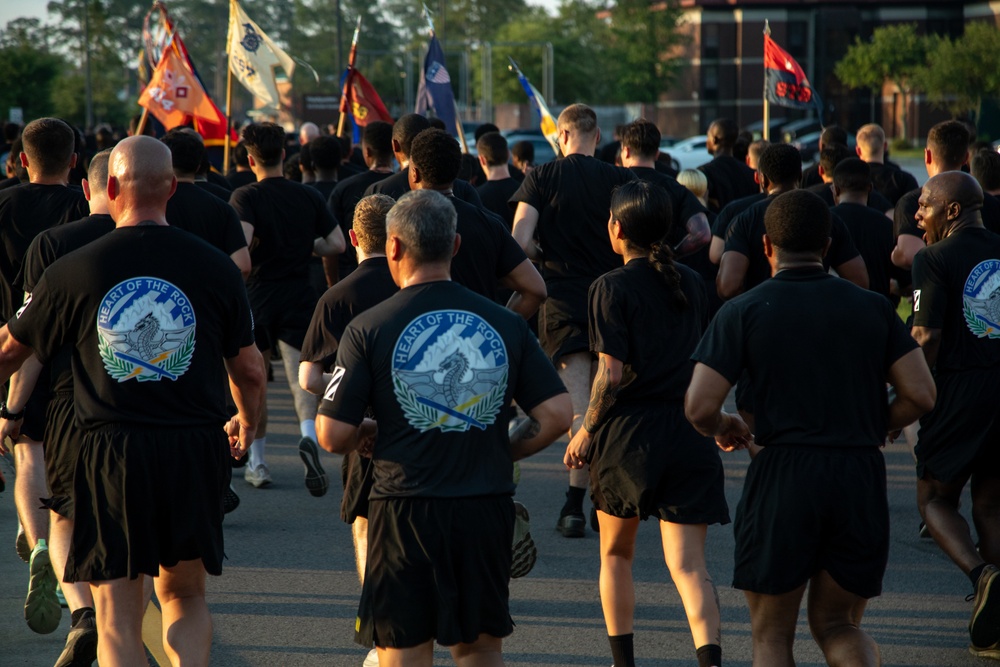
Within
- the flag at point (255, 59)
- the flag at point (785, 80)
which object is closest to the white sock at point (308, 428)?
the flag at point (255, 59)

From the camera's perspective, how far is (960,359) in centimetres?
566

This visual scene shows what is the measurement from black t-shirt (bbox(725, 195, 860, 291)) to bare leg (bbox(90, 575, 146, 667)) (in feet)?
12.1

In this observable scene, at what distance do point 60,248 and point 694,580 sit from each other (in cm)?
260

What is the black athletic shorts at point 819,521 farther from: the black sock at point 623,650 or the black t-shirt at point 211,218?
the black t-shirt at point 211,218

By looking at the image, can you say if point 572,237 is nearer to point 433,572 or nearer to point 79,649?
point 79,649

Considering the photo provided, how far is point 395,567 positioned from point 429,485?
0.25 m

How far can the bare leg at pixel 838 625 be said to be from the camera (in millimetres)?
4121

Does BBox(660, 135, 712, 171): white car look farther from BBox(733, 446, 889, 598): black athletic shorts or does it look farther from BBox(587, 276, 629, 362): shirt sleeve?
BBox(733, 446, 889, 598): black athletic shorts

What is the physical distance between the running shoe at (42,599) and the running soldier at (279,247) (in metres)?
2.92

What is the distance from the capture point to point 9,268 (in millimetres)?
5730

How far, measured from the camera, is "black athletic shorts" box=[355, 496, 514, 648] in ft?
12.3

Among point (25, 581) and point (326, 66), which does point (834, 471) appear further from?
point (326, 66)

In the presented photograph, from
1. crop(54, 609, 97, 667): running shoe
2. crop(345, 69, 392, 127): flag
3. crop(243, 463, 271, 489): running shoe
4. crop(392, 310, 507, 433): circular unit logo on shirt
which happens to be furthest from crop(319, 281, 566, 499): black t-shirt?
crop(345, 69, 392, 127): flag

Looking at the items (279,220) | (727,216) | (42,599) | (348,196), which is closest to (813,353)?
(42,599)
